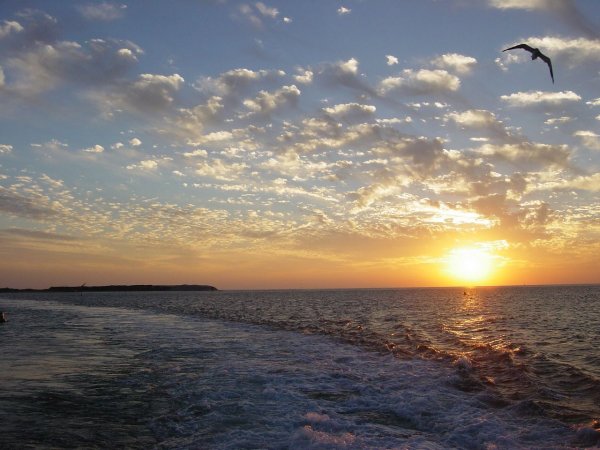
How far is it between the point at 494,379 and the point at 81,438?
15491mm

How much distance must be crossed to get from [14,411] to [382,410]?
10.8 meters

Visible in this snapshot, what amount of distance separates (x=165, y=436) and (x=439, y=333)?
95.6 ft

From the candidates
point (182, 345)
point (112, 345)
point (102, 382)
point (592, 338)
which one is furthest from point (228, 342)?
point (592, 338)

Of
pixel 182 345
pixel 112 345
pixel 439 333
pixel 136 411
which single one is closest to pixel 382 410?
pixel 136 411

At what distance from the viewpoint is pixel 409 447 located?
35.9 feet

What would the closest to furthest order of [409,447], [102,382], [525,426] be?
1. [409,447]
2. [525,426]
3. [102,382]

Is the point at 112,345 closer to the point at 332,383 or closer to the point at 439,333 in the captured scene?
the point at 332,383

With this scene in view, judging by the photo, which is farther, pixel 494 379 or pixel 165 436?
pixel 494 379

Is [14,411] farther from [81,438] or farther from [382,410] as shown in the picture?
[382,410]

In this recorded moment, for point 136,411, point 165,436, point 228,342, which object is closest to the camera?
point 165,436

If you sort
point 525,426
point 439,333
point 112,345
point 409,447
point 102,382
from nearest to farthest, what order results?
1. point 409,447
2. point 525,426
3. point 102,382
4. point 112,345
5. point 439,333

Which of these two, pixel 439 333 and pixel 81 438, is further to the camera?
pixel 439 333

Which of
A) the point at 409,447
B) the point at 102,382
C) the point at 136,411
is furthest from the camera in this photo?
the point at 102,382

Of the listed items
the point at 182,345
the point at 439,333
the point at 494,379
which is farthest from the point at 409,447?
the point at 439,333
